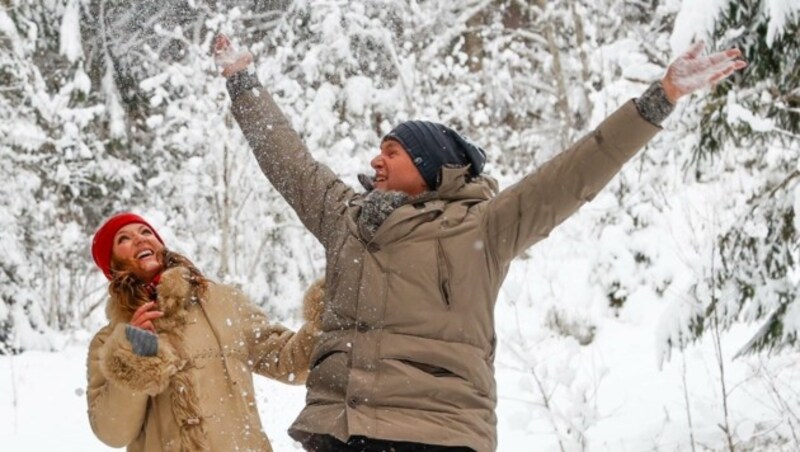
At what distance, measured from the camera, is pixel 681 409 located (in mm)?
6070

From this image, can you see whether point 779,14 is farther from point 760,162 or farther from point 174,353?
point 174,353

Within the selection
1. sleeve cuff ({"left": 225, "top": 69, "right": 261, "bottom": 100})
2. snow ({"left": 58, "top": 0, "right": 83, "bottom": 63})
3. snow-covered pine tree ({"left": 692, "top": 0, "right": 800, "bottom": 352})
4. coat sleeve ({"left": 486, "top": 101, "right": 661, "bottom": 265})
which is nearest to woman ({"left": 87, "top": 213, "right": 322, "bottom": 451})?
sleeve cuff ({"left": 225, "top": 69, "right": 261, "bottom": 100})

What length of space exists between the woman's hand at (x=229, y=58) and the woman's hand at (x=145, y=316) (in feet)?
2.57

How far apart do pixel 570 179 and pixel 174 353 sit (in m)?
1.36

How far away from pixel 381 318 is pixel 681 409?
410 cm

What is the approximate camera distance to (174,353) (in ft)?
9.77

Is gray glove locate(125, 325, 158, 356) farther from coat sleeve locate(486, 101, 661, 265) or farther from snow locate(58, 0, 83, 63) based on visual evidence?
snow locate(58, 0, 83, 63)

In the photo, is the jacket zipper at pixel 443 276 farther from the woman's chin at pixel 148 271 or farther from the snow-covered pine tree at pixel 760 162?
the snow-covered pine tree at pixel 760 162

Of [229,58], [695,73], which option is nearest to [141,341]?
[229,58]

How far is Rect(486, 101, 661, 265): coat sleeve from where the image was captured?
2.40m

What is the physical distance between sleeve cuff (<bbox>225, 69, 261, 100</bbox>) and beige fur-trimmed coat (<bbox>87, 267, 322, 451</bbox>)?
0.60m

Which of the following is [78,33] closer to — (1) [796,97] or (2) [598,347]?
(2) [598,347]

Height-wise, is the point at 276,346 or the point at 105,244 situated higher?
the point at 105,244

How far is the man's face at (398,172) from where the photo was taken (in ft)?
8.91
